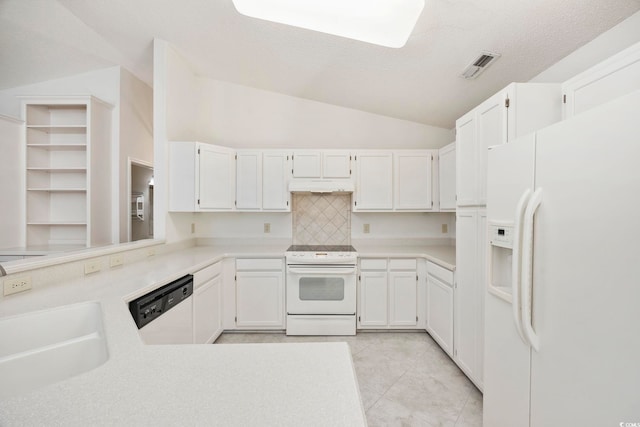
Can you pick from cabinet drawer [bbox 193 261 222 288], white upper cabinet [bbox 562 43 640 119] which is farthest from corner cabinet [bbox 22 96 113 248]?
white upper cabinet [bbox 562 43 640 119]

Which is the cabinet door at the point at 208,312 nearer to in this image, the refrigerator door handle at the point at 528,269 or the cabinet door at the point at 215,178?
the cabinet door at the point at 215,178

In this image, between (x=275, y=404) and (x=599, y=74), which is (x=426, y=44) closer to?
(x=599, y=74)

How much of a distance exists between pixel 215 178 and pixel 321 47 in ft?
5.55

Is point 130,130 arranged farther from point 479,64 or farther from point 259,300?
point 479,64

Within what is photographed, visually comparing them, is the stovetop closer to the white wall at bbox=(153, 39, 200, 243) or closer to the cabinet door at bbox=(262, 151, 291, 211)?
the cabinet door at bbox=(262, 151, 291, 211)

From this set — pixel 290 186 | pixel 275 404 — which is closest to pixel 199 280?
pixel 290 186

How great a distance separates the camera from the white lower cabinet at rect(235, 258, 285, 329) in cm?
269

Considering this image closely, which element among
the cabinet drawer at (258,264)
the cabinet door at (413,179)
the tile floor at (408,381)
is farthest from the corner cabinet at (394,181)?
the tile floor at (408,381)

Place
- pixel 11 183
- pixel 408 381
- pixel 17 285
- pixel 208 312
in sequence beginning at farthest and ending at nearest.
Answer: pixel 11 183 < pixel 208 312 < pixel 408 381 < pixel 17 285

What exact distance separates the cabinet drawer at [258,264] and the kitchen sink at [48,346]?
1567 mm

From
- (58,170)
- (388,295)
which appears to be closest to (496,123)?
(388,295)

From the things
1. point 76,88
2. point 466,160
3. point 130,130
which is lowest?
point 466,160

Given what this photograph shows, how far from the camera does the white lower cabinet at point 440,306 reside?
2.20m

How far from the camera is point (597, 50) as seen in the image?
1.53 metres
